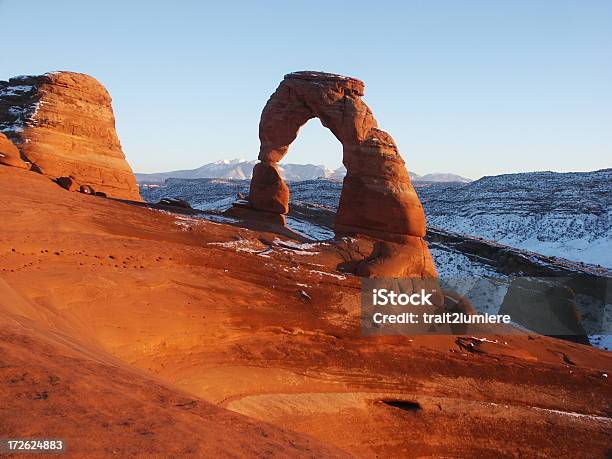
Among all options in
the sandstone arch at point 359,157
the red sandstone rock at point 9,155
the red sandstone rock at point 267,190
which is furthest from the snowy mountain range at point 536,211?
the red sandstone rock at point 9,155

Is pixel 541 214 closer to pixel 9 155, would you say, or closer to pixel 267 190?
pixel 267 190

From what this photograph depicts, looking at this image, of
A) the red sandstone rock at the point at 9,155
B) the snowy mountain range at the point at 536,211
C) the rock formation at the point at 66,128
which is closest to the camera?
the red sandstone rock at the point at 9,155

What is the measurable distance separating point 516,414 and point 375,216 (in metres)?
9.03

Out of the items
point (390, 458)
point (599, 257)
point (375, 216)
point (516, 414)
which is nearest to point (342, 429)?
point (390, 458)

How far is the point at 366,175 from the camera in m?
19.0

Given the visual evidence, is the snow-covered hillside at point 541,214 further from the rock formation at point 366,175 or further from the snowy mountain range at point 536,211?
the rock formation at point 366,175

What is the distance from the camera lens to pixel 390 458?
9.84 metres

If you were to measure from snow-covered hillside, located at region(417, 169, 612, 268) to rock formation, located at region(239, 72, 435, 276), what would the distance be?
30.5 metres

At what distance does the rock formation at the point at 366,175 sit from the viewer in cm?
1858

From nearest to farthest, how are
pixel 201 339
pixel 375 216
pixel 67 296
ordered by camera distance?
pixel 67 296 → pixel 201 339 → pixel 375 216

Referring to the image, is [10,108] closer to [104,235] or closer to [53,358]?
[104,235]

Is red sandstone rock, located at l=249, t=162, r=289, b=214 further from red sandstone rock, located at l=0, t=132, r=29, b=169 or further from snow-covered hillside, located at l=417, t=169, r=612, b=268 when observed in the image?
snow-covered hillside, located at l=417, t=169, r=612, b=268

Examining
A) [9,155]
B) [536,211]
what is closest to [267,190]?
[9,155]

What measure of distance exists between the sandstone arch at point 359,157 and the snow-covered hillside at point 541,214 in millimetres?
30737
